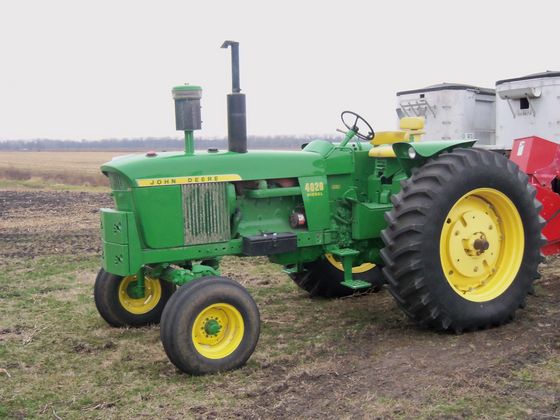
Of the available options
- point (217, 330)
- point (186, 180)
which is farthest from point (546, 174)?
point (217, 330)

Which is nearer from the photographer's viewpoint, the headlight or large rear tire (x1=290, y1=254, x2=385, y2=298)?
the headlight

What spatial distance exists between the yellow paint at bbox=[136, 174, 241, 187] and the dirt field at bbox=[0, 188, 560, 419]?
131cm

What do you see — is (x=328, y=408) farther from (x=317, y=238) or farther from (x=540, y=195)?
(x=540, y=195)

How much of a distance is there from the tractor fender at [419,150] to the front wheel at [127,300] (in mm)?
2373

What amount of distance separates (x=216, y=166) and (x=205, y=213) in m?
0.38

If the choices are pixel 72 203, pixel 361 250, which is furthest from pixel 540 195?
pixel 72 203

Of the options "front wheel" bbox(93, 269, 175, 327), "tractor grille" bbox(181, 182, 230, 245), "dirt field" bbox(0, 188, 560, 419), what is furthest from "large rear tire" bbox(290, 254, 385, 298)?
"tractor grille" bbox(181, 182, 230, 245)

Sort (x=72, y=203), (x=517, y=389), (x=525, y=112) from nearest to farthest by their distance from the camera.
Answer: (x=517, y=389), (x=525, y=112), (x=72, y=203)

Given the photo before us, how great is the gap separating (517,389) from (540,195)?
106 inches

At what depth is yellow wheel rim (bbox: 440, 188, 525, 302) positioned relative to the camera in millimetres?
5262

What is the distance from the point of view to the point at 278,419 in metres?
3.73

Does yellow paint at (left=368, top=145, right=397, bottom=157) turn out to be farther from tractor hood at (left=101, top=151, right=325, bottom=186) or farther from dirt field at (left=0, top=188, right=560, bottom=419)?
dirt field at (left=0, top=188, right=560, bottom=419)

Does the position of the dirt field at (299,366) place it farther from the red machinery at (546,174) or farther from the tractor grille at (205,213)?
the tractor grille at (205,213)

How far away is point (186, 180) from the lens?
497 centimetres
